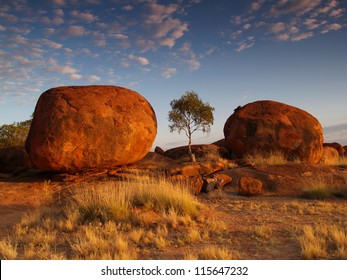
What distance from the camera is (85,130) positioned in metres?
13.6

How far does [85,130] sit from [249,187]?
22.2 feet

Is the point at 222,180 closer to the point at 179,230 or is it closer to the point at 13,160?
the point at 179,230

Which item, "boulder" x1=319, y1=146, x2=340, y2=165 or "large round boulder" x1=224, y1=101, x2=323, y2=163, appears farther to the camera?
"boulder" x1=319, y1=146, x2=340, y2=165

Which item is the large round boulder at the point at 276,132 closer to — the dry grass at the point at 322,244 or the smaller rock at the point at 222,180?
the smaller rock at the point at 222,180

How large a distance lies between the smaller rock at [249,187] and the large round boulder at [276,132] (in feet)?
24.5

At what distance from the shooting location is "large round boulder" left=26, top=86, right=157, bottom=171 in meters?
13.3

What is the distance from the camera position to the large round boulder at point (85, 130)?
1334cm

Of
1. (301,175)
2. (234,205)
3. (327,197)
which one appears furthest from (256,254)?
(301,175)

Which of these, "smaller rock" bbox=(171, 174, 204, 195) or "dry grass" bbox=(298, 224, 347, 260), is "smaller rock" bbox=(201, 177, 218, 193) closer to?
"smaller rock" bbox=(171, 174, 204, 195)

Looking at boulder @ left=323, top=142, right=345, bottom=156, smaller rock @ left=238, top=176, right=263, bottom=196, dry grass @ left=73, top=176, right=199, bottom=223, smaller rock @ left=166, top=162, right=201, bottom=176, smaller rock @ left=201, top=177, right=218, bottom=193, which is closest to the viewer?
dry grass @ left=73, top=176, right=199, bottom=223

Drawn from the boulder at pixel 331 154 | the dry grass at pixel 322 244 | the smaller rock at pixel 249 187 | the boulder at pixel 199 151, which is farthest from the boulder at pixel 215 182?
the boulder at pixel 331 154

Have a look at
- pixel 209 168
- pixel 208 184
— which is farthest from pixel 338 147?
pixel 208 184

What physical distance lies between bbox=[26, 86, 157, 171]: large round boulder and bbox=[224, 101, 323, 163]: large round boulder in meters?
7.31

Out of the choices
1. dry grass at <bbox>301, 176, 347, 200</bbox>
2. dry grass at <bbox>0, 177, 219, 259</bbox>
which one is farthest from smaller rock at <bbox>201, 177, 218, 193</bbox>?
dry grass at <bbox>301, 176, 347, 200</bbox>
